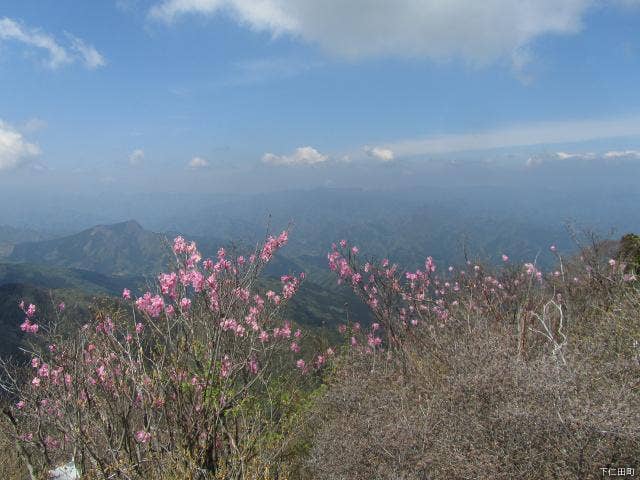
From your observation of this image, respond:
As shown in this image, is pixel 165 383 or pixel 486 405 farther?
pixel 165 383

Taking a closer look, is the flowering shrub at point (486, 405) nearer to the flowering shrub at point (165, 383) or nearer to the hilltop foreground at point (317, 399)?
the hilltop foreground at point (317, 399)

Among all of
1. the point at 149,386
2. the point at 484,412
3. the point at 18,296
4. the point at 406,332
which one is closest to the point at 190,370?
the point at 149,386

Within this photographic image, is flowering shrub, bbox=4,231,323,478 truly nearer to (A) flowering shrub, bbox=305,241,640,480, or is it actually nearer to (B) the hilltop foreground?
(B) the hilltop foreground

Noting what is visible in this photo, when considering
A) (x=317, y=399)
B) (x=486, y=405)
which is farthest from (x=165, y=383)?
(x=317, y=399)

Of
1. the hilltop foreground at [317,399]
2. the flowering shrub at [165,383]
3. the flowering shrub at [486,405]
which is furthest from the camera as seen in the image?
the flowering shrub at [165,383]

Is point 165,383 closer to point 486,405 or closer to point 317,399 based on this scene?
point 486,405

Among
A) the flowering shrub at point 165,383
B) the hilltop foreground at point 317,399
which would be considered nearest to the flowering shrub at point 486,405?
the hilltop foreground at point 317,399

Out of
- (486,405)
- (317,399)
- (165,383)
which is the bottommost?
(317,399)

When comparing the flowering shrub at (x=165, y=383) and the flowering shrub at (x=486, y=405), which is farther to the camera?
the flowering shrub at (x=165, y=383)

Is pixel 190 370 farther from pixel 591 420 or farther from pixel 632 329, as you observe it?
pixel 632 329

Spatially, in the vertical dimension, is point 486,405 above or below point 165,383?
below

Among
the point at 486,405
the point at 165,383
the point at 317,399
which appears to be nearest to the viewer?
the point at 486,405

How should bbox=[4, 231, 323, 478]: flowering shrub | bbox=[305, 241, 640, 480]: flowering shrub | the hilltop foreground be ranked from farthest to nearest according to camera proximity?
bbox=[4, 231, 323, 478]: flowering shrub < the hilltop foreground < bbox=[305, 241, 640, 480]: flowering shrub

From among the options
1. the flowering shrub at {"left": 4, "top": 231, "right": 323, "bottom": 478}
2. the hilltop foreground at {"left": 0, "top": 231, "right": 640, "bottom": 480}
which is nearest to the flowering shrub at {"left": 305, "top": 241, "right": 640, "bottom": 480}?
the hilltop foreground at {"left": 0, "top": 231, "right": 640, "bottom": 480}
